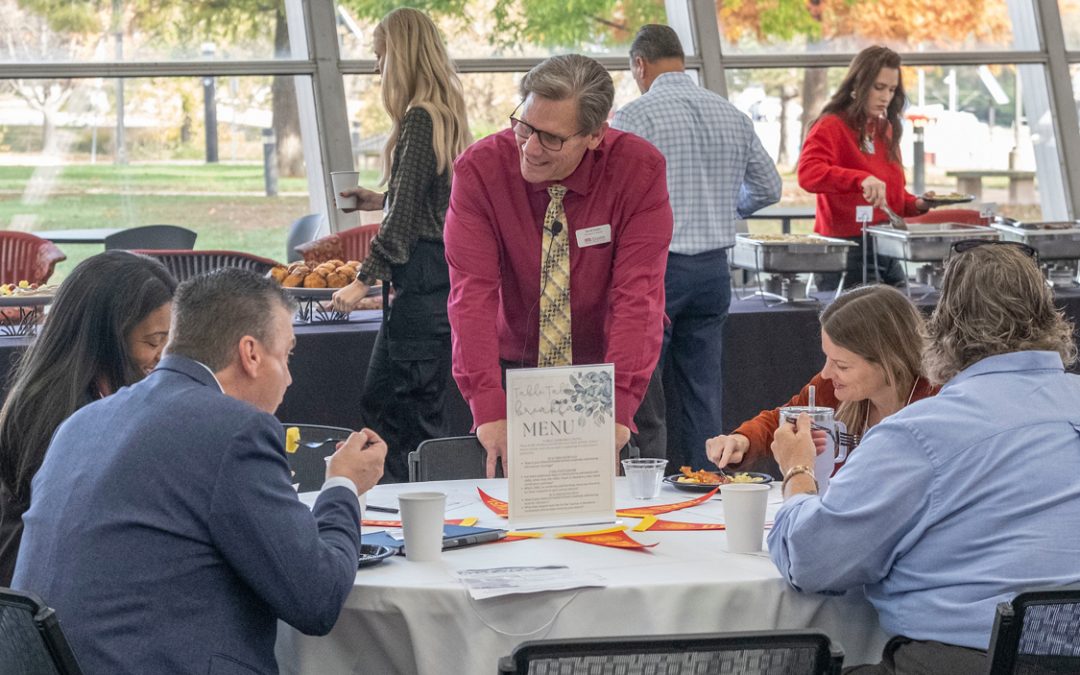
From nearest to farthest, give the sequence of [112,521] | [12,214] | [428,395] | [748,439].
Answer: [112,521]
[748,439]
[428,395]
[12,214]

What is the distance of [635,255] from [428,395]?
129 cm

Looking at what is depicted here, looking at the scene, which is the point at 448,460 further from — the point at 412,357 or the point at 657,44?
the point at 657,44

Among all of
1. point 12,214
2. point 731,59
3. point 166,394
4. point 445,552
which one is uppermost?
point 731,59

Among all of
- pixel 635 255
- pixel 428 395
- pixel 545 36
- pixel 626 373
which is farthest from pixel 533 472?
pixel 545 36

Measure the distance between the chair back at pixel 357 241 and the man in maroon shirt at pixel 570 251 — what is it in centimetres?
274

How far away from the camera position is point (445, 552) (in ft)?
6.88

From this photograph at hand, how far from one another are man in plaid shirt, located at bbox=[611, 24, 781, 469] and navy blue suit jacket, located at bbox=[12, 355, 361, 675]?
2657mm

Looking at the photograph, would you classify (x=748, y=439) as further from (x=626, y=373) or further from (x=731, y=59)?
(x=731, y=59)

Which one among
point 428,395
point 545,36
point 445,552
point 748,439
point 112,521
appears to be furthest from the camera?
point 545,36

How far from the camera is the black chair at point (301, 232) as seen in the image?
6.11m

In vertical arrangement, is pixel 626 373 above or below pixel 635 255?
below

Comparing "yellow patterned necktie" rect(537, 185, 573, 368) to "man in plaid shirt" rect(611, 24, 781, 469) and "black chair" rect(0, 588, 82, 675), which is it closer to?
"black chair" rect(0, 588, 82, 675)

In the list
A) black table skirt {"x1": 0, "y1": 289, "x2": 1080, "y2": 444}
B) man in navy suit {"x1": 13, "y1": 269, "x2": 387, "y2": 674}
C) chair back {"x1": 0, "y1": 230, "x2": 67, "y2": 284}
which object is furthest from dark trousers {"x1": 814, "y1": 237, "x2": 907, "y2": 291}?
man in navy suit {"x1": 13, "y1": 269, "x2": 387, "y2": 674}

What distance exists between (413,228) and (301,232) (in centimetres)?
250
